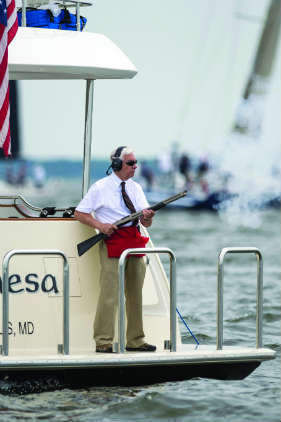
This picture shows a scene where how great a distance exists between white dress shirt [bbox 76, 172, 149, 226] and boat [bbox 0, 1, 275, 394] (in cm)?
24

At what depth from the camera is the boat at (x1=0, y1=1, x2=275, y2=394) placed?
23.6 ft

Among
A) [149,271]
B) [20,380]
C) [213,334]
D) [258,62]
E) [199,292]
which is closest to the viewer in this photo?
[20,380]

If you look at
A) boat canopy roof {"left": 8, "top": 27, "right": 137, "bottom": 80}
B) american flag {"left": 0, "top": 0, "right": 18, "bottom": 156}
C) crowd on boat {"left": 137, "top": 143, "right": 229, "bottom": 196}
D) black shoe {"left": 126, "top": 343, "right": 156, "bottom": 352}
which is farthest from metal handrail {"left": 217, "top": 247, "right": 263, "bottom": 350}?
crowd on boat {"left": 137, "top": 143, "right": 229, "bottom": 196}

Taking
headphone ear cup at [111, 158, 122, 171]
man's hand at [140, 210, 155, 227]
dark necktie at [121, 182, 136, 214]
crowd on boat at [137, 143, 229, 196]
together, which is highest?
headphone ear cup at [111, 158, 122, 171]

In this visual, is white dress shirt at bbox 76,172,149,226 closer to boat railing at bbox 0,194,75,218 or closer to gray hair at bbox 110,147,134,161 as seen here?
gray hair at bbox 110,147,134,161

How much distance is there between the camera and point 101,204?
24.3 feet

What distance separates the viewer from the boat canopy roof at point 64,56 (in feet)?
25.3

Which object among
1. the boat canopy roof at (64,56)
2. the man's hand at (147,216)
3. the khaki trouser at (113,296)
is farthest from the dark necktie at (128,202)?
the boat canopy roof at (64,56)

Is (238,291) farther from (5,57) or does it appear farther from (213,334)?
(5,57)

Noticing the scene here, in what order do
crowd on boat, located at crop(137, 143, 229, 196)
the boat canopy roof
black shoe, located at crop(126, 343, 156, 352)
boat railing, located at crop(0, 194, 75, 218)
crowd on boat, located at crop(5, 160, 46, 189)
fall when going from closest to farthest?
black shoe, located at crop(126, 343, 156, 352) < the boat canopy roof < boat railing, located at crop(0, 194, 75, 218) < crowd on boat, located at crop(137, 143, 229, 196) < crowd on boat, located at crop(5, 160, 46, 189)

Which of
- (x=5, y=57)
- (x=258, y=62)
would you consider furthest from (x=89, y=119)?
(x=258, y=62)

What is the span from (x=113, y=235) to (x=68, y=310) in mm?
632

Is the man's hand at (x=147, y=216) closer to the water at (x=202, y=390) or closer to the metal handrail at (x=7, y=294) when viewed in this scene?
the metal handrail at (x=7, y=294)

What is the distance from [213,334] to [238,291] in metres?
4.69
